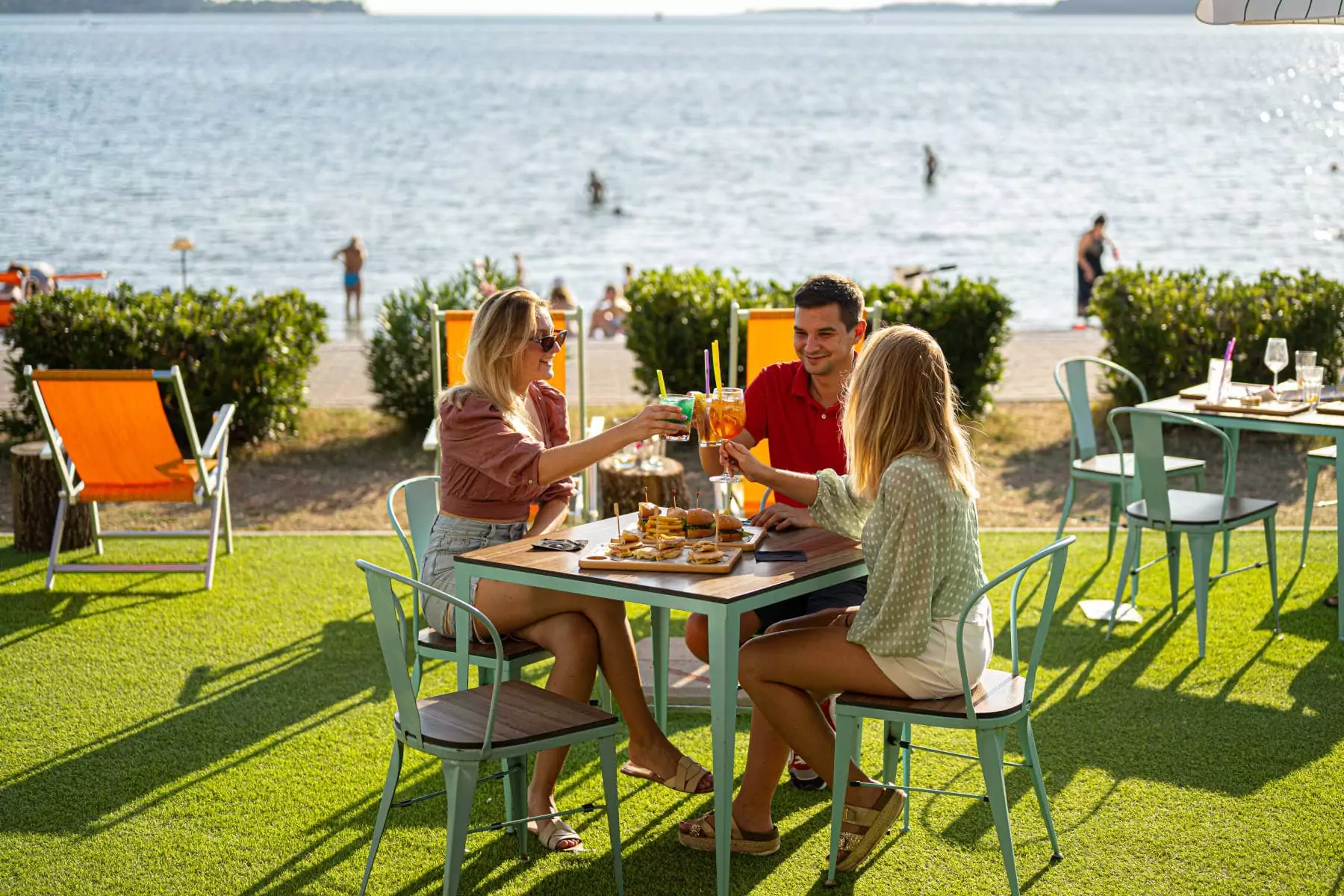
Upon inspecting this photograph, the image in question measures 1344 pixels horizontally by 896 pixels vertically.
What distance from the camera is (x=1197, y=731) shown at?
414cm

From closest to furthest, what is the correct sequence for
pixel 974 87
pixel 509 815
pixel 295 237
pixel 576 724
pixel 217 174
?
1. pixel 576 724
2. pixel 509 815
3. pixel 295 237
4. pixel 217 174
5. pixel 974 87

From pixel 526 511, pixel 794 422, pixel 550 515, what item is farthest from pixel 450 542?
pixel 794 422

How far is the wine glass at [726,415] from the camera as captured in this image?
3.30m

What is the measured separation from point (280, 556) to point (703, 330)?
108 inches

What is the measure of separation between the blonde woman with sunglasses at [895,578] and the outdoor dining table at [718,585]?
0.16 m

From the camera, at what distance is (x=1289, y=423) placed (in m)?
4.97

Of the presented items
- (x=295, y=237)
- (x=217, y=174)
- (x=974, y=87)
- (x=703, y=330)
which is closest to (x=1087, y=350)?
(x=703, y=330)

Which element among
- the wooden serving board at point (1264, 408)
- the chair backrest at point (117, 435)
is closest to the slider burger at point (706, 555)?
the wooden serving board at point (1264, 408)

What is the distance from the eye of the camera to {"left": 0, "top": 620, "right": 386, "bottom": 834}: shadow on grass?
3709 millimetres

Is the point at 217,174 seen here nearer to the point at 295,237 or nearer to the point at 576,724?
the point at 295,237

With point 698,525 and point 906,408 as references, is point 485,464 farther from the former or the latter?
point 906,408

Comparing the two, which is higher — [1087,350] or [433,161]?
[433,161]

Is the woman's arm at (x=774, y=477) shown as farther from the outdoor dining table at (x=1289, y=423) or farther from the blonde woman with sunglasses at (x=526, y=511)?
the outdoor dining table at (x=1289, y=423)

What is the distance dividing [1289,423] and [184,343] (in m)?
5.54
